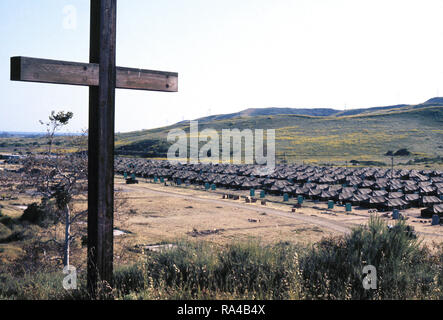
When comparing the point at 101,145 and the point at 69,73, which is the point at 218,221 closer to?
the point at 101,145

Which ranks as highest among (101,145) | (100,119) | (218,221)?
(100,119)

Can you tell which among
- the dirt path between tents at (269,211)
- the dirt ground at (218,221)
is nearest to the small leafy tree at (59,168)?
the dirt ground at (218,221)

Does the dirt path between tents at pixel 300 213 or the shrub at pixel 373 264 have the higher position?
the shrub at pixel 373 264

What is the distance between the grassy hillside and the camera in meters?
119

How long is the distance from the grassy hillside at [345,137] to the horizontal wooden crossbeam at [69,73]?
106 meters

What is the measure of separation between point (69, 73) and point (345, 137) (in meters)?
143

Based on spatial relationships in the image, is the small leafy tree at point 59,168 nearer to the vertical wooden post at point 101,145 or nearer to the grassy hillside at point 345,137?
the vertical wooden post at point 101,145

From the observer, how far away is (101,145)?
4.84 meters

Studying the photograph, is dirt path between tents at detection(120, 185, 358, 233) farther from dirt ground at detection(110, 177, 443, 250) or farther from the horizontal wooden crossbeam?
the horizontal wooden crossbeam

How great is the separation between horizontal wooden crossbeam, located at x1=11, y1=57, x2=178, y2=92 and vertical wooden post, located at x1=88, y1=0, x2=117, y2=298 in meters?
0.13

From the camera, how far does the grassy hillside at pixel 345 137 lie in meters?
119

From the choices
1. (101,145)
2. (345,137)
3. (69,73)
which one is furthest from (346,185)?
(345,137)

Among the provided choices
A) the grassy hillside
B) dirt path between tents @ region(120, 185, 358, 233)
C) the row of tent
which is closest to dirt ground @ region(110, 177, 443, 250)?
dirt path between tents @ region(120, 185, 358, 233)
